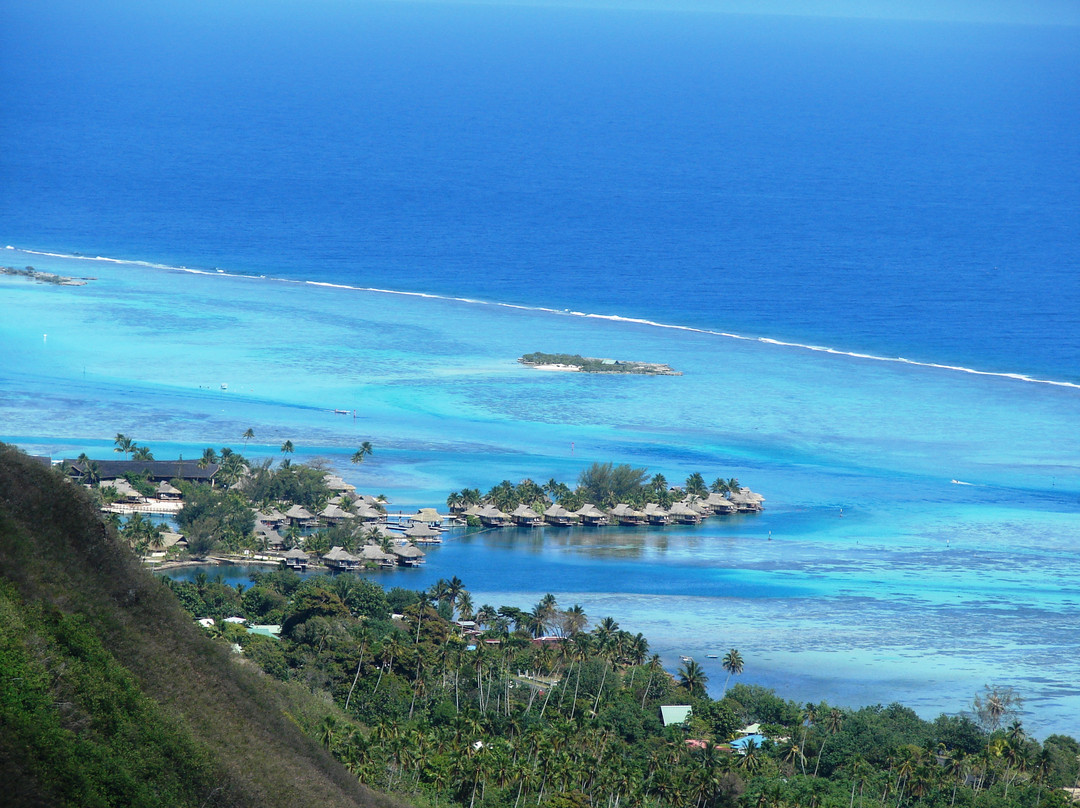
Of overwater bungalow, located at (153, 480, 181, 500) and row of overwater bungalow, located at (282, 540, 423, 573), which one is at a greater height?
overwater bungalow, located at (153, 480, 181, 500)

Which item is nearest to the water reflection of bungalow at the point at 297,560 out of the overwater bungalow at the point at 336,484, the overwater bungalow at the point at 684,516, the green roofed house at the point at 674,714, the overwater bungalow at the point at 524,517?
the overwater bungalow at the point at 336,484

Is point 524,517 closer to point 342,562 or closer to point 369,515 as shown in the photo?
point 369,515

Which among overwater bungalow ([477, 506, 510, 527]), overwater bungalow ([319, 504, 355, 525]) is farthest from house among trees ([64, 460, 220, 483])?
overwater bungalow ([477, 506, 510, 527])

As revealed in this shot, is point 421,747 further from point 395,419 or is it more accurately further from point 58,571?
point 395,419

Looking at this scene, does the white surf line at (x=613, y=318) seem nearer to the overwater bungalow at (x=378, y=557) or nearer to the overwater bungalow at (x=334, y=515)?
the overwater bungalow at (x=334, y=515)

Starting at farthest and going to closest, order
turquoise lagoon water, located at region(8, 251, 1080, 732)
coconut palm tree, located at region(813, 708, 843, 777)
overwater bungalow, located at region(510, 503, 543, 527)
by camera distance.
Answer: overwater bungalow, located at region(510, 503, 543, 527) < turquoise lagoon water, located at region(8, 251, 1080, 732) < coconut palm tree, located at region(813, 708, 843, 777)

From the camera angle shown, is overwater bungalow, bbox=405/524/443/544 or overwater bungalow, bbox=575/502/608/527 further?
overwater bungalow, bbox=575/502/608/527

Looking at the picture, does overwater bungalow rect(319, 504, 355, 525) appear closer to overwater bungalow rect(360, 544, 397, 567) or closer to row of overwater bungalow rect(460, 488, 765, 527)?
overwater bungalow rect(360, 544, 397, 567)
